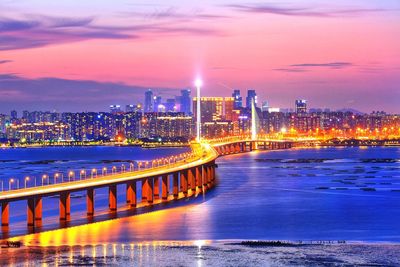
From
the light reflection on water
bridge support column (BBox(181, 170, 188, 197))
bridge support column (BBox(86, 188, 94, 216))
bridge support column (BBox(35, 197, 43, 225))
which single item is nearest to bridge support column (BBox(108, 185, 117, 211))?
bridge support column (BBox(86, 188, 94, 216))

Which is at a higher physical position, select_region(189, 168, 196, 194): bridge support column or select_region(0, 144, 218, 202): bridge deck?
select_region(0, 144, 218, 202): bridge deck

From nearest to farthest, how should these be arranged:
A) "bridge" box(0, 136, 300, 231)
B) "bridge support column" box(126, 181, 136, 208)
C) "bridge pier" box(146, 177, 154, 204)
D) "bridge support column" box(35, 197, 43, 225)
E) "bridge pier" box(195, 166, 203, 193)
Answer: "bridge" box(0, 136, 300, 231)
"bridge support column" box(35, 197, 43, 225)
"bridge support column" box(126, 181, 136, 208)
"bridge pier" box(146, 177, 154, 204)
"bridge pier" box(195, 166, 203, 193)

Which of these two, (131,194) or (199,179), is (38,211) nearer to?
(131,194)

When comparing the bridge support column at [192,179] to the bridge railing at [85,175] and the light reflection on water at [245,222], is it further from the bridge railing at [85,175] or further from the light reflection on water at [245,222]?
the light reflection on water at [245,222]

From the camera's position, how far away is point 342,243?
51.1 metres

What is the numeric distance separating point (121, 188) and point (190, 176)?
11604 mm

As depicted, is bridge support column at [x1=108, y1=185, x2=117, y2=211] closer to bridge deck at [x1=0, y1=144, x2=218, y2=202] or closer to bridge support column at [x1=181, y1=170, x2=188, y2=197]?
bridge deck at [x1=0, y1=144, x2=218, y2=202]

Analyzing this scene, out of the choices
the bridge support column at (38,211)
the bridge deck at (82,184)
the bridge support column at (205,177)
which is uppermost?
the bridge deck at (82,184)

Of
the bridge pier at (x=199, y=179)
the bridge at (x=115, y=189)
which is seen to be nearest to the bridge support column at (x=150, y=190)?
the bridge at (x=115, y=189)

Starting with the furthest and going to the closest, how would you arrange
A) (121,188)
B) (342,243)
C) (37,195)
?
(121,188)
(37,195)
(342,243)

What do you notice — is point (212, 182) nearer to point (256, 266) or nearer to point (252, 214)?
point (252, 214)

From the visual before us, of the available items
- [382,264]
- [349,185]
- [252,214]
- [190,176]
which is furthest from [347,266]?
[349,185]

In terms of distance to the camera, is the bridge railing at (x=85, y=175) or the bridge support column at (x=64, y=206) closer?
the bridge support column at (x=64, y=206)

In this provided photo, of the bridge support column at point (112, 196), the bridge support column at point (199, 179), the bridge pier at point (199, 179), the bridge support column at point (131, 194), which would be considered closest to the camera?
the bridge support column at point (112, 196)
